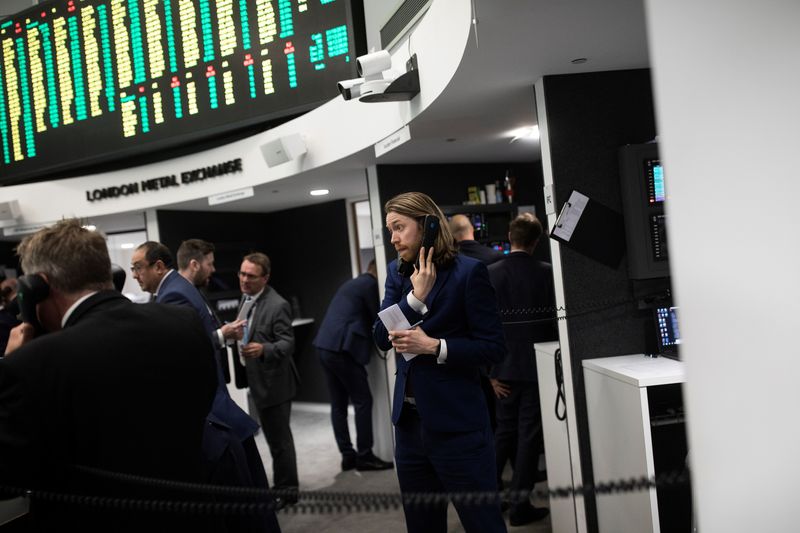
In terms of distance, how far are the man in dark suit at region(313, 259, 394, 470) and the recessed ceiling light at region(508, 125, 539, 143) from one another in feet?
5.45

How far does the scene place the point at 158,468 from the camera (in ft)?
5.31

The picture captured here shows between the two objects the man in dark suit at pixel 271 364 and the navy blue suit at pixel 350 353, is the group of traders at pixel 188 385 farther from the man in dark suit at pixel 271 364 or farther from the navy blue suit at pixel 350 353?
the navy blue suit at pixel 350 353

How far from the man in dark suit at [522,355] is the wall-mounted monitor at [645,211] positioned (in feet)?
2.46

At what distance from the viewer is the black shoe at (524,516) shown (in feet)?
12.1

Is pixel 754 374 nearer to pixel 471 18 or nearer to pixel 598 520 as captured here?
pixel 471 18

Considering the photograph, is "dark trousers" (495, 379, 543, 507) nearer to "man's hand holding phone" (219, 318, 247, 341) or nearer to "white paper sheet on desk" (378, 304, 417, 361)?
"man's hand holding phone" (219, 318, 247, 341)

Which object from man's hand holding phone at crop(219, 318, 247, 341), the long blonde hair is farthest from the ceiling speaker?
the long blonde hair

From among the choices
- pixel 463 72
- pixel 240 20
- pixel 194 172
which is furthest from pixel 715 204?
pixel 194 172

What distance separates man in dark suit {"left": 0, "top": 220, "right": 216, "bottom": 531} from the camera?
56.3 inches

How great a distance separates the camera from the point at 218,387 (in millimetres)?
2494

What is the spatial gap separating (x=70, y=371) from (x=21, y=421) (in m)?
0.14

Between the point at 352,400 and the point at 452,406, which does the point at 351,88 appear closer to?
the point at 452,406

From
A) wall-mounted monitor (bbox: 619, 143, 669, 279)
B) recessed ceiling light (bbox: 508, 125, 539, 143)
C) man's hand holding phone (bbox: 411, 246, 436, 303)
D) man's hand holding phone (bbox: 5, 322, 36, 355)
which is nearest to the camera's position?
man's hand holding phone (bbox: 5, 322, 36, 355)

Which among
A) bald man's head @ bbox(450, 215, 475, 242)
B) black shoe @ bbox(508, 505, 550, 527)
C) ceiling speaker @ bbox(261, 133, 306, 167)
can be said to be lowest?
black shoe @ bbox(508, 505, 550, 527)
